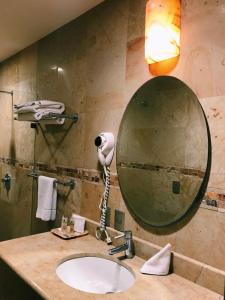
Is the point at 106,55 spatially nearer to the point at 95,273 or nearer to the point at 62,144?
the point at 62,144

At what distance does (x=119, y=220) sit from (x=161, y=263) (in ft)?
1.37

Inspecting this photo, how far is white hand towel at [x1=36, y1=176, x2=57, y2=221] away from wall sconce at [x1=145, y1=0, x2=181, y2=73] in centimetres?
127

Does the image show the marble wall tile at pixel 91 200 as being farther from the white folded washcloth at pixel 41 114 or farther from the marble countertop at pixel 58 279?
the white folded washcloth at pixel 41 114

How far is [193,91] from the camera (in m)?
1.24

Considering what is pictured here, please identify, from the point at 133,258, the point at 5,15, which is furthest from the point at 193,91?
the point at 5,15

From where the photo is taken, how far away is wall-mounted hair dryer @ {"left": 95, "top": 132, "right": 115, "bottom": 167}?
64.0 inches

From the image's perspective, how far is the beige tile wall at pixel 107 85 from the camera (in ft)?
3.80

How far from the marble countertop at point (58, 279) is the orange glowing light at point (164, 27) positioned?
1.06 metres

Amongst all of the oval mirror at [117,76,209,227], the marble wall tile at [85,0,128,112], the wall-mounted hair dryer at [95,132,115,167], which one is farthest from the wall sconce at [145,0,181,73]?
the wall-mounted hair dryer at [95,132,115,167]

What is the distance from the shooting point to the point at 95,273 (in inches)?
57.5

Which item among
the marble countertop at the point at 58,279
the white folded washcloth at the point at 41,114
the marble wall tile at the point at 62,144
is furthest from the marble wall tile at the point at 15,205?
the marble countertop at the point at 58,279

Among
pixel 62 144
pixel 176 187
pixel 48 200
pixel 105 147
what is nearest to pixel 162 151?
pixel 176 187

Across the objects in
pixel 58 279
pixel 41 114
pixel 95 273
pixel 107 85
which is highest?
pixel 107 85

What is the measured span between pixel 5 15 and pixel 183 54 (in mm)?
1448
